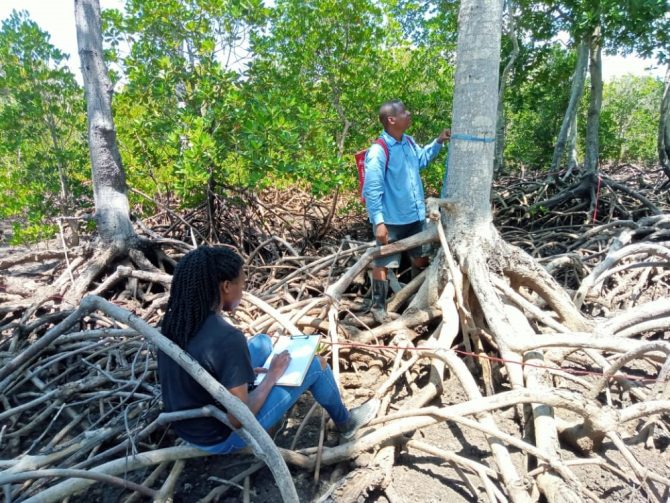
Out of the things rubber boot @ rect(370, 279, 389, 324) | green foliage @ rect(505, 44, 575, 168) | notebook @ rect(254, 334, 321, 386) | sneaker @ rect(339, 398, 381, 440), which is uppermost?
green foliage @ rect(505, 44, 575, 168)

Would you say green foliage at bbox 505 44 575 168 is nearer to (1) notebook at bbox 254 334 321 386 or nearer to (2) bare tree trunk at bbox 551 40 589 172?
(2) bare tree trunk at bbox 551 40 589 172

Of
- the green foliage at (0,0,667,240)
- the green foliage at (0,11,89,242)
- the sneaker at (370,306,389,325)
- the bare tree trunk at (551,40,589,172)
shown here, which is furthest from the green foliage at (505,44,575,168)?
the green foliage at (0,11,89,242)

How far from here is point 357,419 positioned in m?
2.17

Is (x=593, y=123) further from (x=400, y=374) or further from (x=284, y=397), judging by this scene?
(x=284, y=397)

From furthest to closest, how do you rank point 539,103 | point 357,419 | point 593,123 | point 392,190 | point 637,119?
point 637,119, point 539,103, point 593,123, point 392,190, point 357,419

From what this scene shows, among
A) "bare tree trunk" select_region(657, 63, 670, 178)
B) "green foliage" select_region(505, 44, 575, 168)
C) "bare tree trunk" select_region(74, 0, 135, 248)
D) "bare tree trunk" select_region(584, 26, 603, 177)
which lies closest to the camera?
"bare tree trunk" select_region(74, 0, 135, 248)

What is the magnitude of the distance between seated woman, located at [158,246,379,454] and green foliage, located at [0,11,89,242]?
12.3ft

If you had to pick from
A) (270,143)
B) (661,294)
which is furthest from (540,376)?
(270,143)

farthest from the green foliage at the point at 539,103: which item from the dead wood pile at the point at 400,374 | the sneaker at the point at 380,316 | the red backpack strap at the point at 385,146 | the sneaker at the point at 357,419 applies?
the sneaker at the point at 357,419

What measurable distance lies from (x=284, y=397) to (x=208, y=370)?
17.4 inches

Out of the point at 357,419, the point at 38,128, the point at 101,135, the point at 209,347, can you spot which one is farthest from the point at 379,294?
the point at 38,128

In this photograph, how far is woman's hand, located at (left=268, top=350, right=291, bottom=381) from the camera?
186 centimetres

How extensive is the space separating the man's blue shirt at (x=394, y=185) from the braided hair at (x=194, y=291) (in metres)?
1.55

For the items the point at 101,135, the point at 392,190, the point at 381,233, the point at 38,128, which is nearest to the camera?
the point at 381,233
